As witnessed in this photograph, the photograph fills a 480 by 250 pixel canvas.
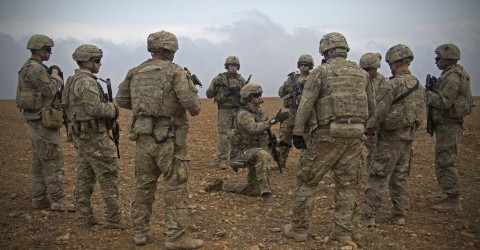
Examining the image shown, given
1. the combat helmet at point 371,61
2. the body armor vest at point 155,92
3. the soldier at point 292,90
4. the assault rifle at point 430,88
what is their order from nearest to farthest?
1. the body armor vest at point 155,92
2. the combat helmet at point 371,61
3. the assault rifle at point 430,88
4. the soldier at point 292,90

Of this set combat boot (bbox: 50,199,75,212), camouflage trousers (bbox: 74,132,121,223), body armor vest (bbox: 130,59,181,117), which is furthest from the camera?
combat boot (bbox: 50,199,75,212)

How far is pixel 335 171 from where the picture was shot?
563 cm

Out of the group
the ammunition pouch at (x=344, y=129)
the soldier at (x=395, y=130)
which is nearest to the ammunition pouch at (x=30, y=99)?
the ammunition pouch at (x=344, y=129)

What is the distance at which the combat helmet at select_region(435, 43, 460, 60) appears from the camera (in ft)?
24.0

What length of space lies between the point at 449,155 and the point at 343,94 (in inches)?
128

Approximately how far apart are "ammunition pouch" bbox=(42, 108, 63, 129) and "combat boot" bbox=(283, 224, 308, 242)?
12.9 feet

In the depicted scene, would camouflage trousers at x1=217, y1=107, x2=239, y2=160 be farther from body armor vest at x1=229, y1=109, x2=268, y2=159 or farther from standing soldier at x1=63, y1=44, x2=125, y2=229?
standing soldier at x1=63, y1=44, x2=125, y2=229

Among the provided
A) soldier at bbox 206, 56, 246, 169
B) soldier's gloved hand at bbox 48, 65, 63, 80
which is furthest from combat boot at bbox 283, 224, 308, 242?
soldier at bbox 206, 56, 246, 169

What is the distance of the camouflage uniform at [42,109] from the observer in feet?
22.2

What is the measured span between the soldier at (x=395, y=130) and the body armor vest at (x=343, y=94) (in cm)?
103

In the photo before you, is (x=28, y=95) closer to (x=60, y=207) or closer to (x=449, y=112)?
(x=60, y=207)

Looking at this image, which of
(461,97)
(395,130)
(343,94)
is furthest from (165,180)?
(461,97)

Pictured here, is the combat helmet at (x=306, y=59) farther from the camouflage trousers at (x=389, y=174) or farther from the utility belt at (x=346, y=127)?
the utility belt at (x=346, y=127)

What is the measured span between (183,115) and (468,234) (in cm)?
436
